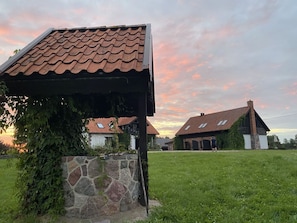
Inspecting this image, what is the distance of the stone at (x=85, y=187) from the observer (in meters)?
4.28

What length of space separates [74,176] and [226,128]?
30.3 m

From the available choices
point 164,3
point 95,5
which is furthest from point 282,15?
point 95,5

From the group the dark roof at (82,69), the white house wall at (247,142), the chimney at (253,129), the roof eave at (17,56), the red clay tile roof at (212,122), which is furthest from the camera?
the chimney at (253,129)

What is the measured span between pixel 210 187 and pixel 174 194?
1228 mm

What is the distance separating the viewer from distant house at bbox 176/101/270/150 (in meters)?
33.3

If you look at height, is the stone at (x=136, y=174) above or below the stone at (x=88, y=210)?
above

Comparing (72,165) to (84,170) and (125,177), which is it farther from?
(125,177)

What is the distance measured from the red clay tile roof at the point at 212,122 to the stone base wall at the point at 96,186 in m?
29.8

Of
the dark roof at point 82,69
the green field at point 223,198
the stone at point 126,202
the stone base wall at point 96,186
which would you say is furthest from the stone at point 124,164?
the dark roof at point 82,69

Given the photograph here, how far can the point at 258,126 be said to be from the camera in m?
34.9

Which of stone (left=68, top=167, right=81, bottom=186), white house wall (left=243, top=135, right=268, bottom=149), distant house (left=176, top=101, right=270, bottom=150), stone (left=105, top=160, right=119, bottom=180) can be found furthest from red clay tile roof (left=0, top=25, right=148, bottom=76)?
white house wall (left=243, top=135, right=268, bottom=149)

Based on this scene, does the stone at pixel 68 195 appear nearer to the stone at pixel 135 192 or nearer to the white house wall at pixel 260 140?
the stone at pixel 135 192

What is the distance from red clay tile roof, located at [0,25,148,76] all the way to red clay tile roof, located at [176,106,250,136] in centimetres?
2901

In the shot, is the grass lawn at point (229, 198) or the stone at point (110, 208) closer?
the stone at point (110, 208)
